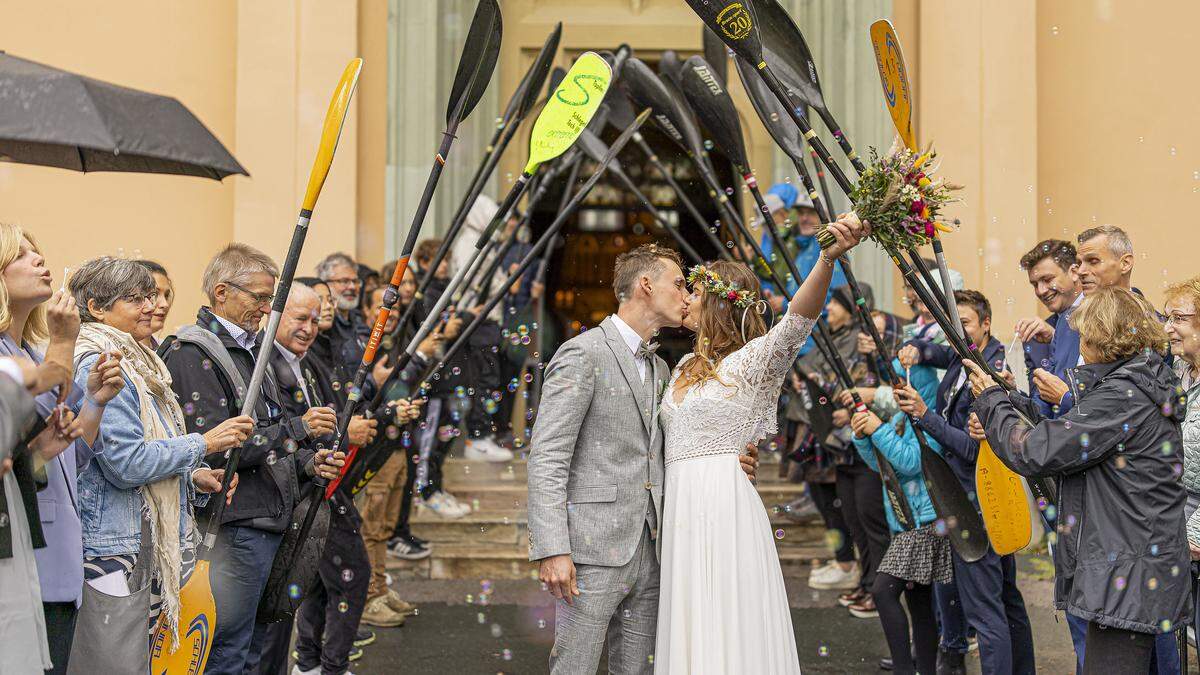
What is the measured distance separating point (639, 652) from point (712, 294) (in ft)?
3.89

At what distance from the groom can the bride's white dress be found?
90mm

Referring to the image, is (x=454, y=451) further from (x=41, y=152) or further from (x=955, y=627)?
(x=41, y=152)

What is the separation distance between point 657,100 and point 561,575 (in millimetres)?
2901

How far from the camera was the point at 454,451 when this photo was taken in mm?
9047

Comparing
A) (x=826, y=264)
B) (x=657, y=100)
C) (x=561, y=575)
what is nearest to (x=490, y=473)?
(x=657, y=100)

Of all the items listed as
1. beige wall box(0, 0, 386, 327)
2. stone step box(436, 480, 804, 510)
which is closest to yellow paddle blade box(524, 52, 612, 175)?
stone step box(436, 480, 804, 510)

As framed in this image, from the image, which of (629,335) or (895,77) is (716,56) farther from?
(629,335)

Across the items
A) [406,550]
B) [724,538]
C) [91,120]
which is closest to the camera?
[91,120]

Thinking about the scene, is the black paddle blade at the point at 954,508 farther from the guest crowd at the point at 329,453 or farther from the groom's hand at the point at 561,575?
the groom's hand at the point at 561,575

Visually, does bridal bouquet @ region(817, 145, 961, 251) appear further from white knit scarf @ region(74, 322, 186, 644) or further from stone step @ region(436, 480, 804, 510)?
stone step @ region(436, 480, 804, 510)

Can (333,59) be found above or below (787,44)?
above

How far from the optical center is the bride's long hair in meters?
3.82

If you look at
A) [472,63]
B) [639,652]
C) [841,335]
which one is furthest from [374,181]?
[639,652]

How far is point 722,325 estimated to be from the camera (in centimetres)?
382
